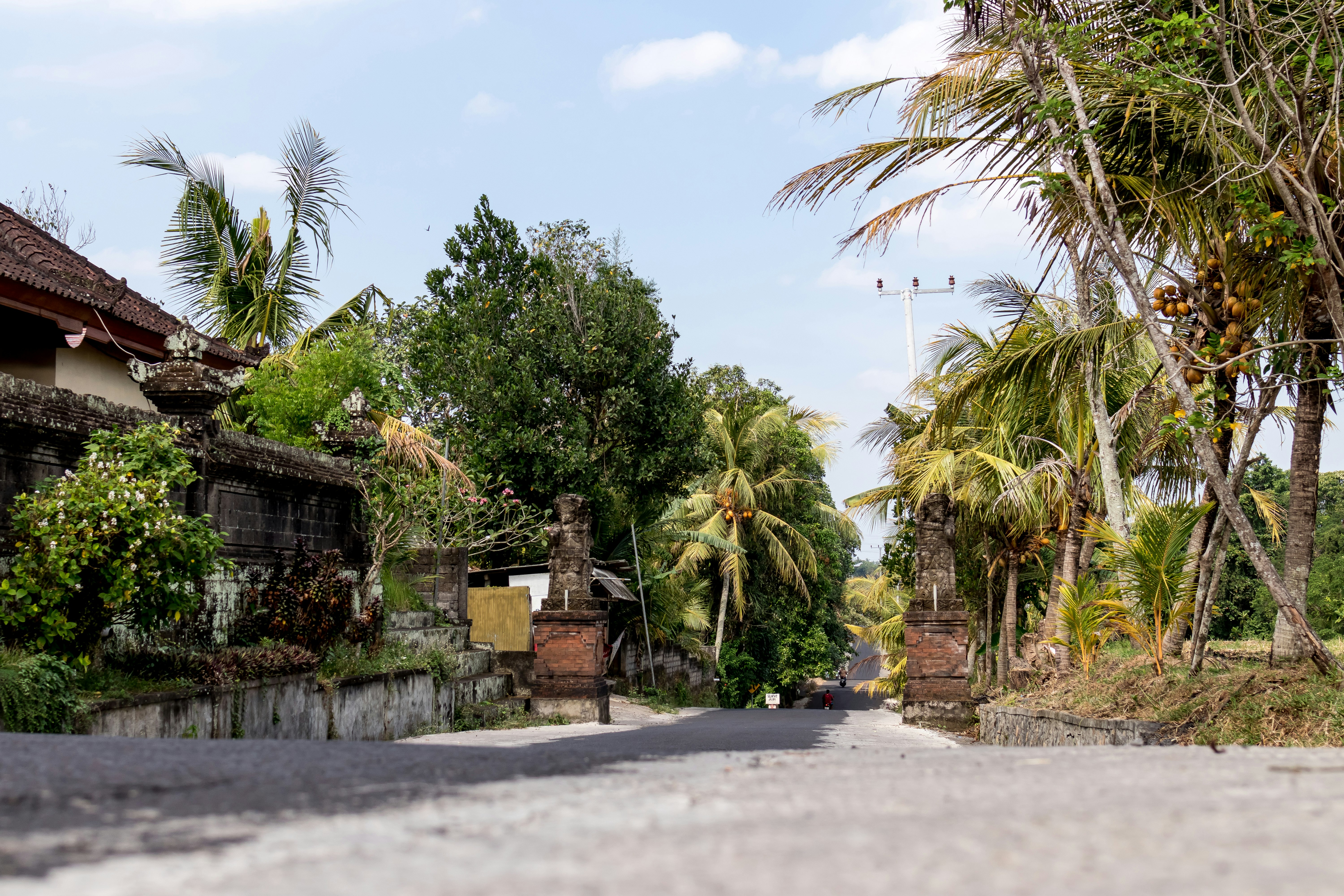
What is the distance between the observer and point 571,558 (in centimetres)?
1428

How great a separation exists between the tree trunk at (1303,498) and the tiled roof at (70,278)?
466 inches

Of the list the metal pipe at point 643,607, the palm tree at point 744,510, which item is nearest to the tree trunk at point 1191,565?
the metal pipe at point 643,607

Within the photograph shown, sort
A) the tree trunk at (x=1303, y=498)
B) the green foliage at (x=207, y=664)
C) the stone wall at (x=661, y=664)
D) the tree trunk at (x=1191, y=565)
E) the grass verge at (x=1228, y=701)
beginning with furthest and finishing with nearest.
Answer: the stone wall at (x=661, y=664)
the tree trunk at (x=1191, y=565)
the green foliage at (x=207, y=664)
the tree trunk at (x=1303, y=498)
the grass verge at (x=1228, y=701)

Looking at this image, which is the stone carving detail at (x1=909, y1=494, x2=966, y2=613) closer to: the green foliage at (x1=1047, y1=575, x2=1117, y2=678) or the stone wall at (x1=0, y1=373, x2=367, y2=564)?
the green foliage at (x1=1047, y1=575, x2=1117, y2=678)

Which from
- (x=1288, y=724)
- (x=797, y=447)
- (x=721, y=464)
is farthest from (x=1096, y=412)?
(x=797, y=447)

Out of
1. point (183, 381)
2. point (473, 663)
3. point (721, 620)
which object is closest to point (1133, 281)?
point (183, 381)

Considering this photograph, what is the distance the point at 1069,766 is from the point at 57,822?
3.09 meters

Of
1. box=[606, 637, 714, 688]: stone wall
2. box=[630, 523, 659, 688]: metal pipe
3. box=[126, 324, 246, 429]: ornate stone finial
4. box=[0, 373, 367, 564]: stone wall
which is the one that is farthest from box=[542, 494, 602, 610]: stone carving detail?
box=[606, 637, 714, 688]: stone wall

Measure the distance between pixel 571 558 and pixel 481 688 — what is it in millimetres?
2118

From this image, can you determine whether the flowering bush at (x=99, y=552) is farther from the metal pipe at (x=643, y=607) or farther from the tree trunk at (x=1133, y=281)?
the metal pipe at (x=643, y=607)

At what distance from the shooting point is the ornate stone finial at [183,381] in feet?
28.7

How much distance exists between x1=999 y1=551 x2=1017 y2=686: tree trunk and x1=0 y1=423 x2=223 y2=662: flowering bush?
49.0 ft

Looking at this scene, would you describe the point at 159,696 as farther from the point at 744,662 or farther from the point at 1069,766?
the point at 744,662

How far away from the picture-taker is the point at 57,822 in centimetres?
252
